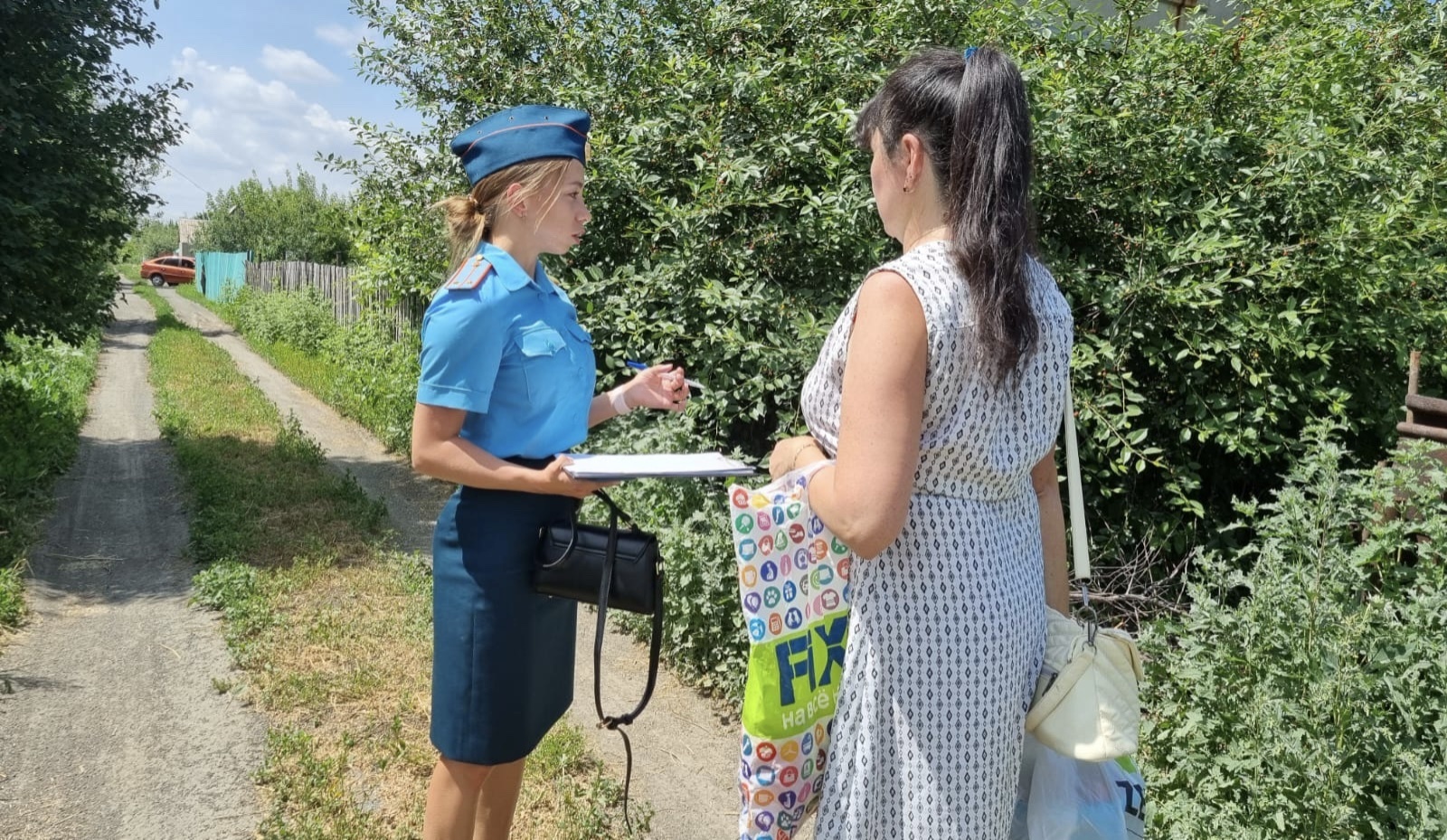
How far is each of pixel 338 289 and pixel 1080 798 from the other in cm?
1682

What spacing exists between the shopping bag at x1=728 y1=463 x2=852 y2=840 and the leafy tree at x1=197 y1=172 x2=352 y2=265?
3056 cm

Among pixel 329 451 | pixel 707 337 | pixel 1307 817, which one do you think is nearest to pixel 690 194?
pixel 707 337

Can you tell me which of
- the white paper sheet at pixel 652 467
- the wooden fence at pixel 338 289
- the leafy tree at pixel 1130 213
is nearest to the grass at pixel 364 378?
the wooden fence at pixel 338 289

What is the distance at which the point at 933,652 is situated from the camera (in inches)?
60.1

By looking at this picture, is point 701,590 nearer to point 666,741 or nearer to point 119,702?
point 666,741

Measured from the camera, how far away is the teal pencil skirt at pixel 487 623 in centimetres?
204

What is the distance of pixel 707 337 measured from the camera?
5168mm

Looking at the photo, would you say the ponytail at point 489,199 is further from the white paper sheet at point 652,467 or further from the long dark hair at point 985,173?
the long dark hair at point 985,173

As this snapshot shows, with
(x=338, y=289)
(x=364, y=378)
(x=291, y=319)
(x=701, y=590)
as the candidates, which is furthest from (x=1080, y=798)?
(x=291, y=319)

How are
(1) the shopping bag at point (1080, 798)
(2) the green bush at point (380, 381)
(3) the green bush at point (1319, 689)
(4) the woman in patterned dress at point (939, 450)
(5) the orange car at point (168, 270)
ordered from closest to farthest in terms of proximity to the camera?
(4) the woman in patterned dress at point (939, 450) → (1) the shopping bag at point (1080, 798) → (3) the green bush at point (1319, 689) → (2) the green bush at point (380, 381) → (5) the orange car at point (168, 270)

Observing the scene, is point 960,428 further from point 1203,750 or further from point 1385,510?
point 1385,510

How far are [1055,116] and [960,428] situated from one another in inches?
128

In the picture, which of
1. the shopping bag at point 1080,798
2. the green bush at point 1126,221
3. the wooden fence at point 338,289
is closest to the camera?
the shopping bag at point 1080,798

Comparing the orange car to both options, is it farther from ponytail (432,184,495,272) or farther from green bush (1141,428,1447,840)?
green bush (1141,428,1447,840)
